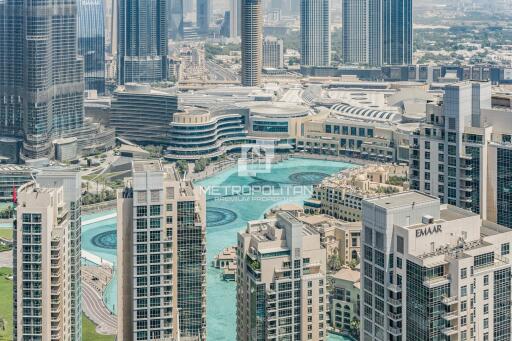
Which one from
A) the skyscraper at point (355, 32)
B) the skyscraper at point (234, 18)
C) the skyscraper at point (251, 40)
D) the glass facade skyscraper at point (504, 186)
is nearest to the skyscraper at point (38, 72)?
the skyscraper at point (251, 40)

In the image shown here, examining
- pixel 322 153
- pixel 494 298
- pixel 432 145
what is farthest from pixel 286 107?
pixel 494 298

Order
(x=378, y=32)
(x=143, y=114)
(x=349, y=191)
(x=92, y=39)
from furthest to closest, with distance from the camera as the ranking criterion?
(x=378, y=32)
(x=92, y=39)
(x=143, y=114)
(x=349, y=191)

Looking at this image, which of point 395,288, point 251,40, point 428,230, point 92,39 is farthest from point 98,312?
point 251,40

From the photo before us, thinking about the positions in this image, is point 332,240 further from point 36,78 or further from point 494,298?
point 36,78

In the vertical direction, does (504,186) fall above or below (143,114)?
below

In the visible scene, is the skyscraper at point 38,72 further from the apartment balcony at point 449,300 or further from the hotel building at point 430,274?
the apartment balcony at point 449,300

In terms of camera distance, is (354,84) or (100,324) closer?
(100,324)

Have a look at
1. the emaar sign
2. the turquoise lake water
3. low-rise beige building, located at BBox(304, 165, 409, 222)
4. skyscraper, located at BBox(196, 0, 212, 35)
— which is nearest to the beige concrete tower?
the emaar sign

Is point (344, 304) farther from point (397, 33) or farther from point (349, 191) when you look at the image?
point (397, 33)
